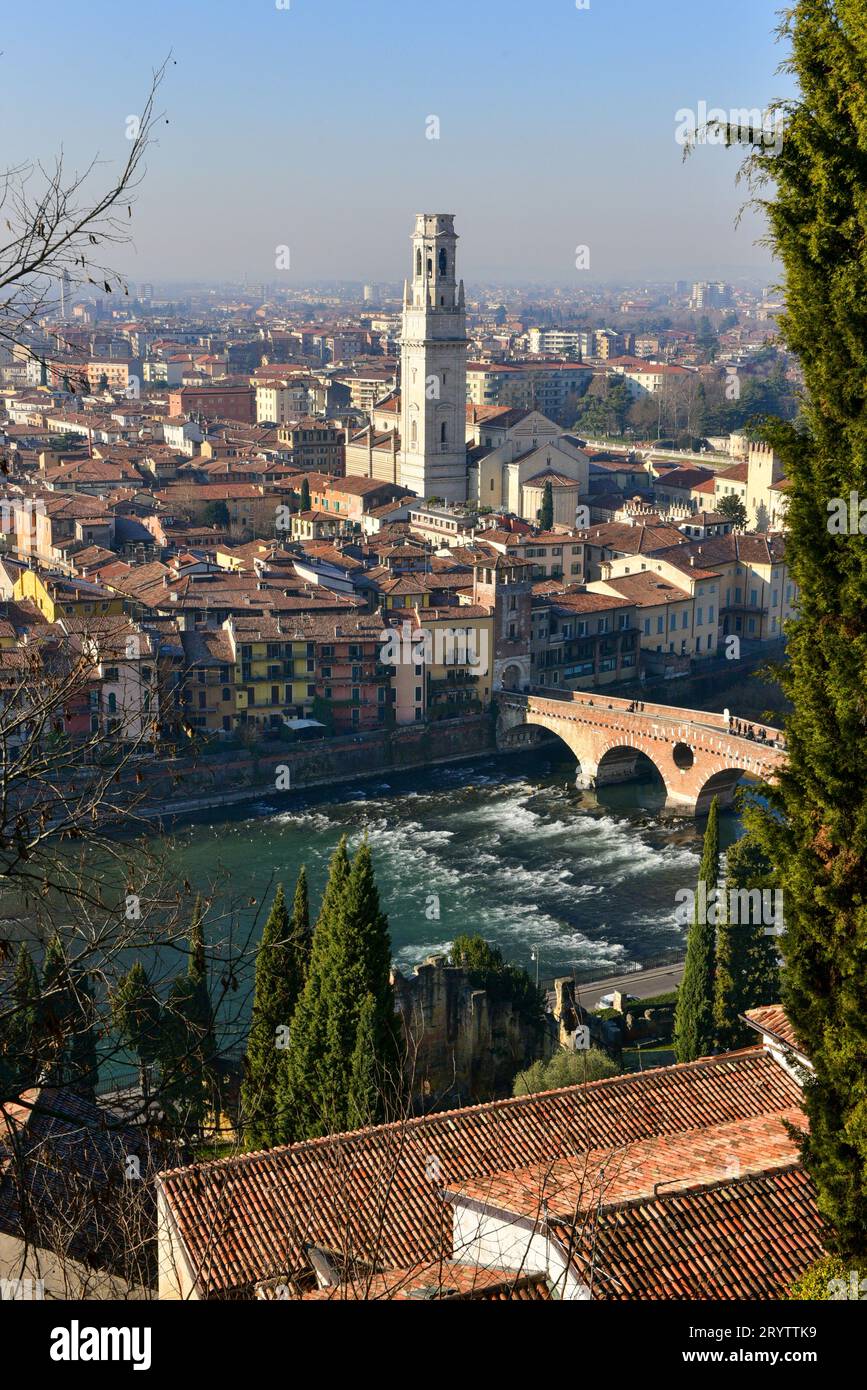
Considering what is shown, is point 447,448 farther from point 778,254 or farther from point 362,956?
point 778,254

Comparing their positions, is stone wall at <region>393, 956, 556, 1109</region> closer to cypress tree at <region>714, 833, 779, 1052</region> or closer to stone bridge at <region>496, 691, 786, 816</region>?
cypress tree at <region>714, 833, 779, 1052</region>

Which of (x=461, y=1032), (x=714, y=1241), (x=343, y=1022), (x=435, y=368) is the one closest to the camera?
(x=714, y=1241)

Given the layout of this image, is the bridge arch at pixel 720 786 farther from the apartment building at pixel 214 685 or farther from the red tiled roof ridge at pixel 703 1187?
the red tiled roof ridge at pixel 703 1187

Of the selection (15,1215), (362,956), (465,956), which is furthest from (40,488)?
(15,1215)

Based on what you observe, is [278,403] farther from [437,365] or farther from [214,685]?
[214,685]

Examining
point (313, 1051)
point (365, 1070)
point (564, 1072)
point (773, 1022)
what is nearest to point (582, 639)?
point (564, 1072)

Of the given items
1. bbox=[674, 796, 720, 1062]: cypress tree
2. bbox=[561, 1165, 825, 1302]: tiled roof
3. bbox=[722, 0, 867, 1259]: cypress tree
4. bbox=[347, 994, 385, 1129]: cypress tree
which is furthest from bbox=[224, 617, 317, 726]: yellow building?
bbox=[722, 0, 867, 1259]: cypress tree
